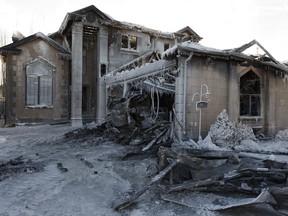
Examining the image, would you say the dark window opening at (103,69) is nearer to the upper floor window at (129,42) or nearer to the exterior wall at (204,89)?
the upper floor window at (129,42)

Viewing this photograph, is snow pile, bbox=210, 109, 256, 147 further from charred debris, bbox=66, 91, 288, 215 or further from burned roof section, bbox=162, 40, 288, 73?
burned roof section, bbox=162, 40, 288, 73

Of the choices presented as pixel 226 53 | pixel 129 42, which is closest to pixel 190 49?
pixel 226 53

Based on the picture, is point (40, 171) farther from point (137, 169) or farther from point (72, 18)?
point (72, 18)

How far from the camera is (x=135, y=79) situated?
12.5m

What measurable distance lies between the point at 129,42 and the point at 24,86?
8.19 m

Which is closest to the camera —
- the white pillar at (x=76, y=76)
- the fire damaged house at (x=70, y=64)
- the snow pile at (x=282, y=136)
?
the snow pile at (x=282, y=136)

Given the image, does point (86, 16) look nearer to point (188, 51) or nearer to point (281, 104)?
point (188, 51)

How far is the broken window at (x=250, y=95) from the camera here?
34.1ft

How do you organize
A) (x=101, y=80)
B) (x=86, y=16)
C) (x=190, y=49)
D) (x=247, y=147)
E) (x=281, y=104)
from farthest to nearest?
1. (x=101, y=80)
2. (x=86, y=16)
3. (x=281, y=104)
4. (x=247, y=147)
5. (x=190, y=49)

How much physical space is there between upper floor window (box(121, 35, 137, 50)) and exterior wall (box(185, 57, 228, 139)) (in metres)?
→ 10.5

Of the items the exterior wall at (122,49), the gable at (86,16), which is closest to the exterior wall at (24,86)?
the gable at (86,16)

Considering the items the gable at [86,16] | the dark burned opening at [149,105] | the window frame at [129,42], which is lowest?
the dark burned opening at [149,105]

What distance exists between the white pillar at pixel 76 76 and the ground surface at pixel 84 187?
25.8ft

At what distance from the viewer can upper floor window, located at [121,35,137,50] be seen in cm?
1828
